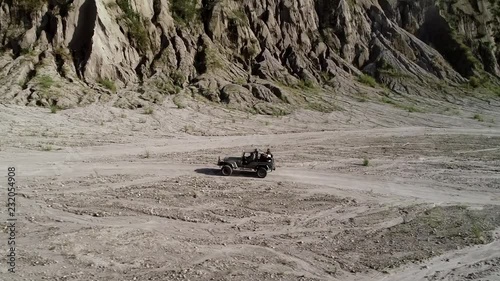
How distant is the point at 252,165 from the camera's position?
17.0 m

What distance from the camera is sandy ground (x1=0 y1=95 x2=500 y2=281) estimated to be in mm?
9867

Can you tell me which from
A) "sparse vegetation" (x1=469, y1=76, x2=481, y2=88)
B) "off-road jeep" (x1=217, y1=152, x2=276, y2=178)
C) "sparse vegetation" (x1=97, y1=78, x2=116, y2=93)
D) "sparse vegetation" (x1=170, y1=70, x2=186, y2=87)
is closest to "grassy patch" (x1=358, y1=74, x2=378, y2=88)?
"sparse vegetation" (x1=469, y1=76, x2=481, y2=88)

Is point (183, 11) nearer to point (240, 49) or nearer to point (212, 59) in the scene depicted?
point (240, 49)

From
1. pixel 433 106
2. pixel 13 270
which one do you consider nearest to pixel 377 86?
pixel 433 106

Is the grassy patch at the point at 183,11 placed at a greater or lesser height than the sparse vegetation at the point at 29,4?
greater

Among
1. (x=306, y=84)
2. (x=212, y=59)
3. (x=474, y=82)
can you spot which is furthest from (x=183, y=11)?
(x=474, y=82)

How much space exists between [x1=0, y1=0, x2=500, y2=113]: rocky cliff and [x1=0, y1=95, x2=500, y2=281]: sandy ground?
24.9 feet

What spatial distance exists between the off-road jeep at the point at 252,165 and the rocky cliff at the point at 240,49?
15745 millimetres

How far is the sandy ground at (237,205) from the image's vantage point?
32.4ft

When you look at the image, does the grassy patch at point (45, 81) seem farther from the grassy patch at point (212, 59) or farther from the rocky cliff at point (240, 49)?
the grassy patch at point (212, 59)

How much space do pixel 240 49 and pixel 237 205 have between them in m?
31.2

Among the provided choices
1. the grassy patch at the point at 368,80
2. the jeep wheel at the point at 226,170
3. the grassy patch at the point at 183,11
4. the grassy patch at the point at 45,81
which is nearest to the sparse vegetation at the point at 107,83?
the grassy patch at the point at 45,81

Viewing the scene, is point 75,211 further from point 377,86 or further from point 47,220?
point 377,86

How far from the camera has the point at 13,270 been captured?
9031mm
